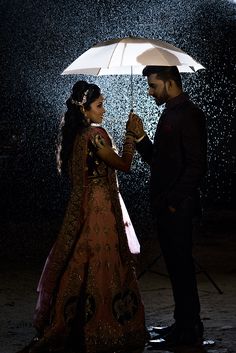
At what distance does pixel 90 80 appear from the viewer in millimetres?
17688

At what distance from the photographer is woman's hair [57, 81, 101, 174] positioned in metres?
6.12

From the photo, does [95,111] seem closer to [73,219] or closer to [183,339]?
[73,219]

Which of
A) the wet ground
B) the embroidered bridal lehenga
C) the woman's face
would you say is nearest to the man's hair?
the woman's face

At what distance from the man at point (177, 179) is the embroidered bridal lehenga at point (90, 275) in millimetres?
285

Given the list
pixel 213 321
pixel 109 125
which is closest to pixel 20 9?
pixel 109 125

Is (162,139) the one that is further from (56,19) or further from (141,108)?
(56,19)

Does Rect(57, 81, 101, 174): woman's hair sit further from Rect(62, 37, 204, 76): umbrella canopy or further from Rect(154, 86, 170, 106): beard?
Rect(154, 86, 170, 106): beard

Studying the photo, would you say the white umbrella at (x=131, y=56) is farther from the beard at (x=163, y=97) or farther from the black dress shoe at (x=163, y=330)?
the black dress shoe at (x=163, y=330)

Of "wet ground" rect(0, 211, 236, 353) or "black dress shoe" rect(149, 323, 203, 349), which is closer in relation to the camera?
"black dress shoe" rect(149, 323, 203, 349)

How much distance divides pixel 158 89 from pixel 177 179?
0.66 metres

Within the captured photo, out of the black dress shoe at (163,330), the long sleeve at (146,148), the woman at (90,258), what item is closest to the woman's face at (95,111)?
the woman at (90,258)

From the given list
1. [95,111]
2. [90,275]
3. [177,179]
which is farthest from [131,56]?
[90,275]

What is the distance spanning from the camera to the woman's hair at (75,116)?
20.1 ft

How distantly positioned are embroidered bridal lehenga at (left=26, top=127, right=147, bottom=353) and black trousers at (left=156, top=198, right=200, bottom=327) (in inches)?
11.7
